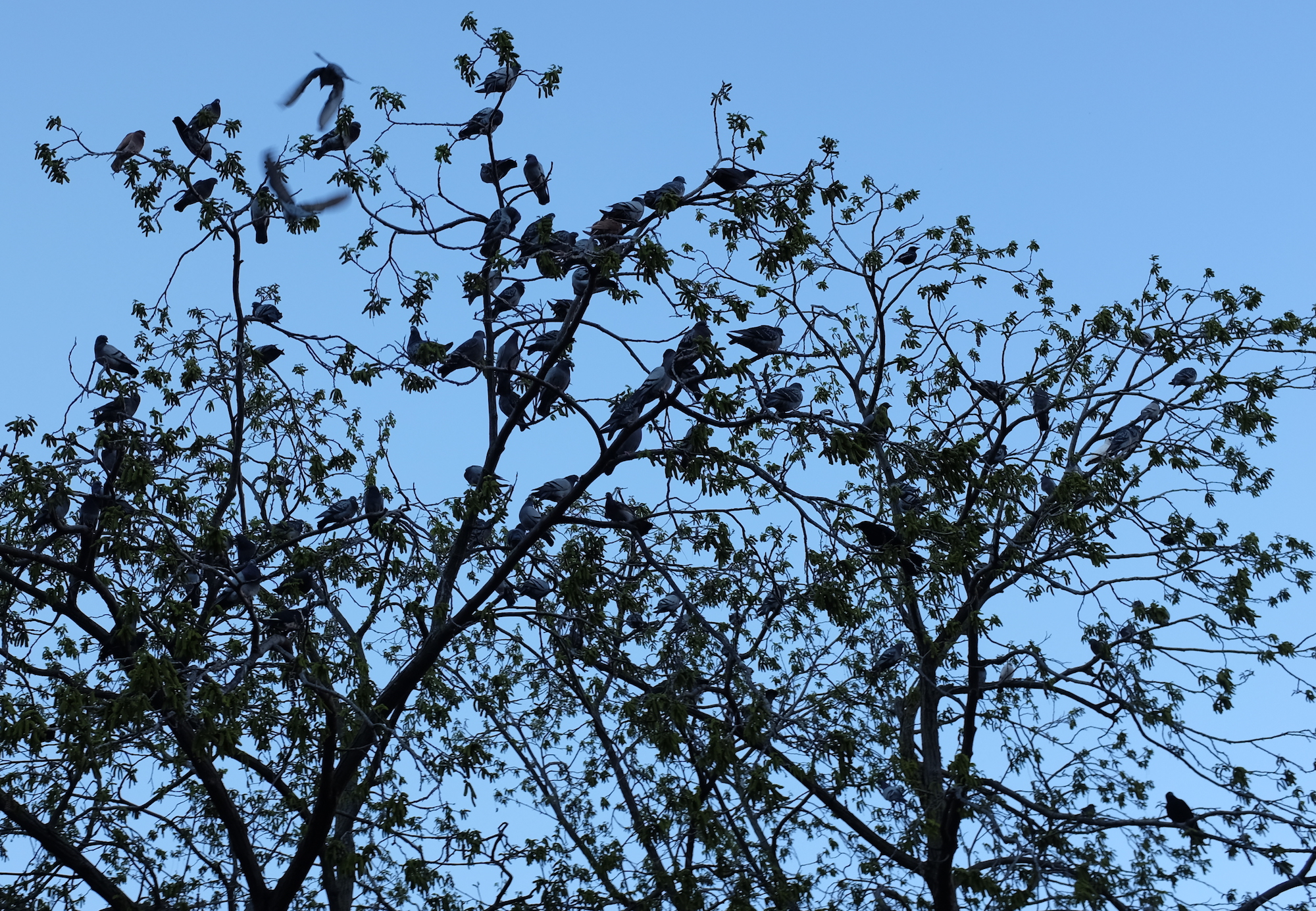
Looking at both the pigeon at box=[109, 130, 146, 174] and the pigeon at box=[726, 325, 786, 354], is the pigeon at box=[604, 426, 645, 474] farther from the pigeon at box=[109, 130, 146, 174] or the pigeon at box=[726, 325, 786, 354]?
the pigeon at box=[109, 130, 146, 174]

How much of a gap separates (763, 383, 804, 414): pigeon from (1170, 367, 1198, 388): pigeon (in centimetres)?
456

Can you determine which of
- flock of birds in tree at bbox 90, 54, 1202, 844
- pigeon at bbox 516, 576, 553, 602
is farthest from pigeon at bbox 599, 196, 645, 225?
pigeon at bbox 516, 576, 553, 602

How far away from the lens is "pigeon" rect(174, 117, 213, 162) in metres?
8.18

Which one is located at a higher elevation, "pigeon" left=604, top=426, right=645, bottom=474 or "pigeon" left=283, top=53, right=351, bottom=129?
"pigeon" left=283, top=53, right=351, bottom=129

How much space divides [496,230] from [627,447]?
5.28 feet

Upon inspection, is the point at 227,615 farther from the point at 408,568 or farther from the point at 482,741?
the point at 482,741

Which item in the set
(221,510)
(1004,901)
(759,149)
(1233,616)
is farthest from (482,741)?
(1233,616)

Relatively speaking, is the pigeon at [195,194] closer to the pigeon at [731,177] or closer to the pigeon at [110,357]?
the pigeon at [110,357]

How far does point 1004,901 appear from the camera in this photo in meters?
7.44

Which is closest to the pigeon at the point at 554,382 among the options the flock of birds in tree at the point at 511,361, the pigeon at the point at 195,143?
the flock of birds in tree at the point at 511,361

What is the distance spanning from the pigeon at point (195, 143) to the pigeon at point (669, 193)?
285 centimetres

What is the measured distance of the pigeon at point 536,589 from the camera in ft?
28.2

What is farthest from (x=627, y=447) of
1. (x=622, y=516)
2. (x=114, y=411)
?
(x=114, y=411)

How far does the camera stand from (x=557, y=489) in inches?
328
